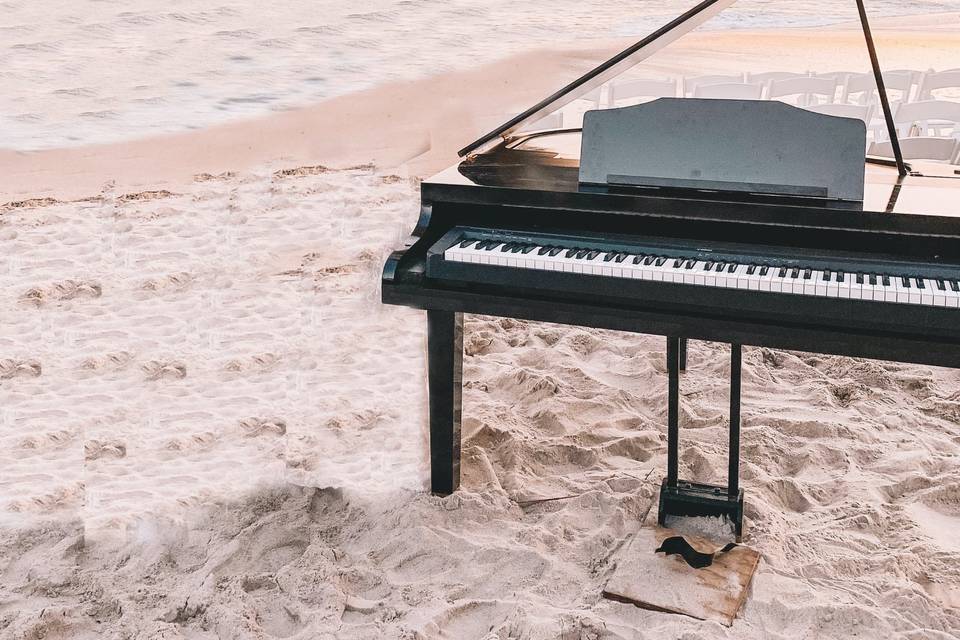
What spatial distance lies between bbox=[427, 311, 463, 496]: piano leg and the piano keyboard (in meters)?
0.28

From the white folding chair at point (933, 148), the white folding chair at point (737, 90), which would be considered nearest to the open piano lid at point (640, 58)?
the white folding chair at point (933, 148)

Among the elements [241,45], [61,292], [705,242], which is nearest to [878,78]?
[705,242]

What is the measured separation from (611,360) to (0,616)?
242 cm

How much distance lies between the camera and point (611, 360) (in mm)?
4055

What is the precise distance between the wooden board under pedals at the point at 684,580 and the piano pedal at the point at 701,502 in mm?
70

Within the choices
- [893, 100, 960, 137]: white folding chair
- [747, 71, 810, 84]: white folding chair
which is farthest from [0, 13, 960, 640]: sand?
[747, 71, 810, 84]: white folding chair

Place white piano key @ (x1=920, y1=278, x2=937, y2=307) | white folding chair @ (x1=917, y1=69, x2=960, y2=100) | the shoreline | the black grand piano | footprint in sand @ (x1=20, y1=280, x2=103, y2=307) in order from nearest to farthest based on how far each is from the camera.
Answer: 1. white piano key @ (x1=920, y1=278, x2=937, y2=307)
2. the black grand piano
3. footprint in sand @ (x1=20, y1=280, x2=103, y2=307)
4. white folding chair @ (x1=917, y1=69, x2=960, y2=100)
5. the shoreline

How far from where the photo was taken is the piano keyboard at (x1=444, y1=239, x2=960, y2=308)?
2.21 m

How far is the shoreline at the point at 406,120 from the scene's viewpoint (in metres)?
8.70

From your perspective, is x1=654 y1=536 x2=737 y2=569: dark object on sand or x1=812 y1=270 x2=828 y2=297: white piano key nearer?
x1=812 y1=270 x2=828 y2=297: white piano key

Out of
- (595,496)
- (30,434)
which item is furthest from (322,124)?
(595,496)

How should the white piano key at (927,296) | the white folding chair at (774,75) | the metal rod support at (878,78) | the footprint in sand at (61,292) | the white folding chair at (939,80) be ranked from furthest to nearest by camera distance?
the white folding chair at (774,75), the white folding chair at (939,80), the footprint in sand at (61,292), the metal rod support at (878,78), the white piano key at (927,296)

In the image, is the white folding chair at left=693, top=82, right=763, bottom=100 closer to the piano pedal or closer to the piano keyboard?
the piano pedal

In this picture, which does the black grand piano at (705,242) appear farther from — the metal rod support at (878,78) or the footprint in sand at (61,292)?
the footprint in sand at (61,292)
